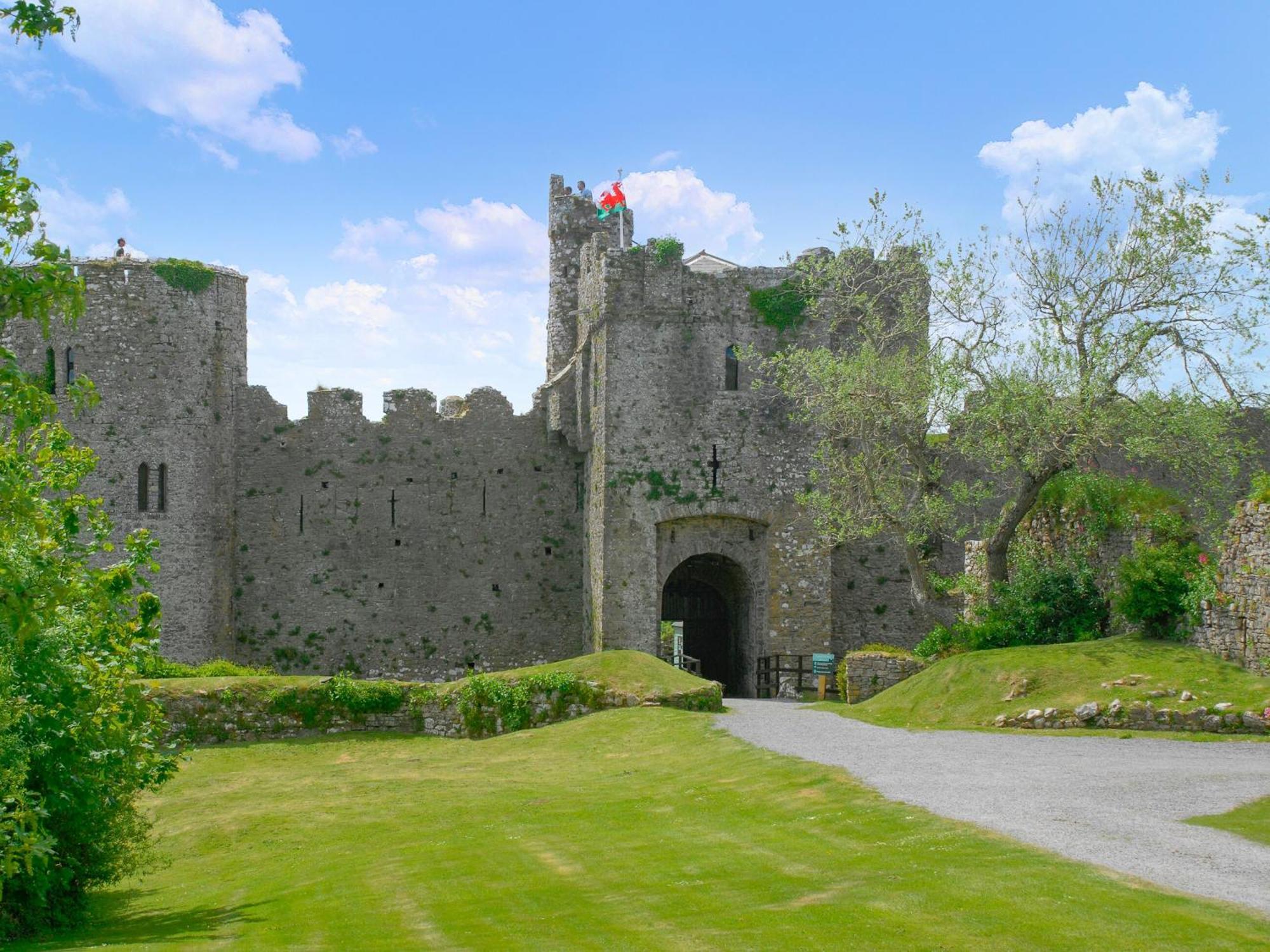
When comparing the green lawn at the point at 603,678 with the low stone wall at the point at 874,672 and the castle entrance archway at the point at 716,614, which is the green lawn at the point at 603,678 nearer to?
the low stone wall at the point at 874,672

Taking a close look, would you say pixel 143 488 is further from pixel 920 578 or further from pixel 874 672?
pixel 920 578

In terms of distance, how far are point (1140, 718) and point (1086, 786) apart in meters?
6.13

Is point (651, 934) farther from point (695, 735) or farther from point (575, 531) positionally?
point (575, 531)

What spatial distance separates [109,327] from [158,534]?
5.04 m

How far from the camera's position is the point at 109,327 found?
105 ft

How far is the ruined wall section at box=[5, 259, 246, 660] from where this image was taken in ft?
105

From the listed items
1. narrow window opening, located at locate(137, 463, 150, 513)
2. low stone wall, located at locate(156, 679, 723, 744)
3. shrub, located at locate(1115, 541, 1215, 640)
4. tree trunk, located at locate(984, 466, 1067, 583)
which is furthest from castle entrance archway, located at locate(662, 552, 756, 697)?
narrow window opening, located at locate(137, 463, 150, 513)

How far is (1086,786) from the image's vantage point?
1485cm

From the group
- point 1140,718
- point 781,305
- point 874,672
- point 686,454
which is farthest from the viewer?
point 781,305

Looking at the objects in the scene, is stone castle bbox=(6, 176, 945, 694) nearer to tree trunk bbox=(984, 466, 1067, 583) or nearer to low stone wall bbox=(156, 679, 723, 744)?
tree trunk bbox=(984, 466, 1067, 583)

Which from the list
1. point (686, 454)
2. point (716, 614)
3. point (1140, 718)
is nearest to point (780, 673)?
point (716, 614)

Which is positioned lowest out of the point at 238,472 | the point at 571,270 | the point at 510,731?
the point at 510,731

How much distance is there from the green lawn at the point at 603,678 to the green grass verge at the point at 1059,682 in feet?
11.1

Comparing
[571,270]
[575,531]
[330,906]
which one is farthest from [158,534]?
[330,906]
